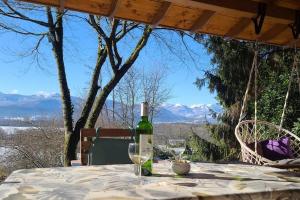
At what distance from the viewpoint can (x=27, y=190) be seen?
1.27 m

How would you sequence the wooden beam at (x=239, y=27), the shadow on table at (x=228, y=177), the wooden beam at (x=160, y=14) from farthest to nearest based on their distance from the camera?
the wooden beam at (x=239, y=27), the wooden beam at (x=160, y=14), the shadow on table at (x=228, y=177)

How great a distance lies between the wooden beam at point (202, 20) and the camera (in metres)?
2.62

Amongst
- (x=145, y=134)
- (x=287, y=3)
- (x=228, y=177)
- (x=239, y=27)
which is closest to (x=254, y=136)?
(x=239, y=27)

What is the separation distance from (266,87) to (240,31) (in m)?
4.73

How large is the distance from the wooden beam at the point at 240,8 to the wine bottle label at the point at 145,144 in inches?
36.2

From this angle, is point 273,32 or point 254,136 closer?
point 273,32

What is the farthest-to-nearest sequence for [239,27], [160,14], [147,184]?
[239,27]
[160,14]
[147,184]

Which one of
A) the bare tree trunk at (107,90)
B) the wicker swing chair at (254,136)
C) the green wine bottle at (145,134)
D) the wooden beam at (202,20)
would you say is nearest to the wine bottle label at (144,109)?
the green wine bottle at (145,134)

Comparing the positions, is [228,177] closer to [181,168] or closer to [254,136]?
[181,168]

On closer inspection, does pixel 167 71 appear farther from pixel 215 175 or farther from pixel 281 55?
pixel 215 175

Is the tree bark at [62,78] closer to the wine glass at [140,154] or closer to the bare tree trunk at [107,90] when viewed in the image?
the bare tree trunk at [107,90]

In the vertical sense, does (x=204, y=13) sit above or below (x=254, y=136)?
above

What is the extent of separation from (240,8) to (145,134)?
1.26m

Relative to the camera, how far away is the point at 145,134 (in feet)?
5.33
